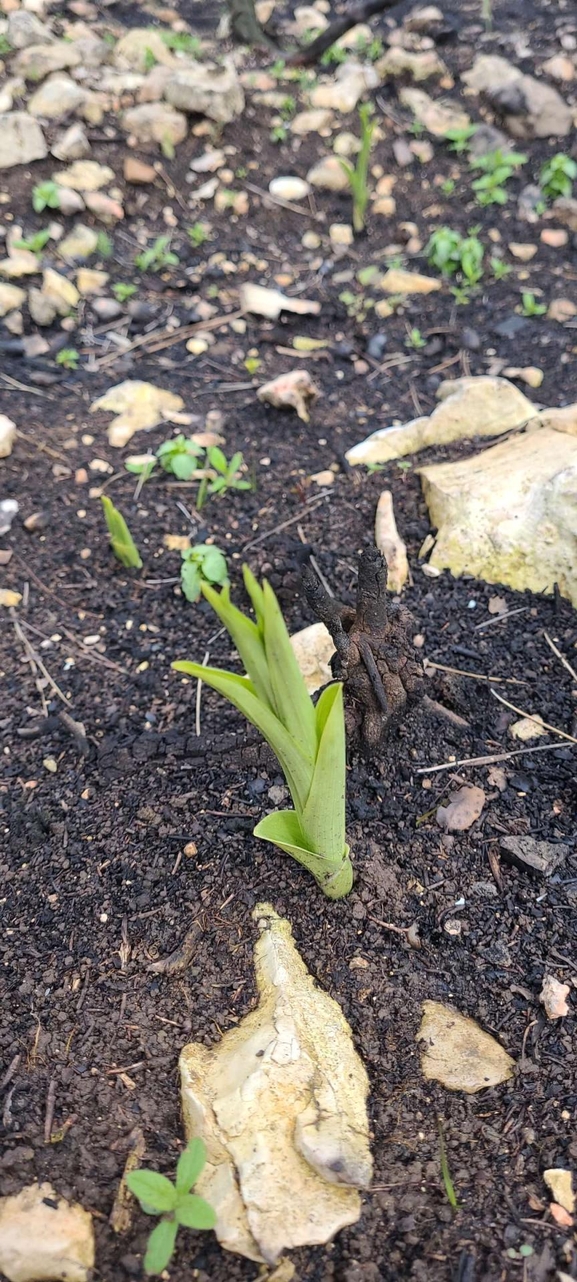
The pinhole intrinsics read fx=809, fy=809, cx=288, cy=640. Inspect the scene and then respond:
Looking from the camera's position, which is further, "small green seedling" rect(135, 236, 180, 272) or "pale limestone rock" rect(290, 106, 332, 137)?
"pale limestone rock" rect(290, 106, 332, 137)

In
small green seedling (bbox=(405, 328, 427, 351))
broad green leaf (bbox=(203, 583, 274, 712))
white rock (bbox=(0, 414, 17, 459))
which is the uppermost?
broad green leaf (bbox=(203, 583, 274, 712))

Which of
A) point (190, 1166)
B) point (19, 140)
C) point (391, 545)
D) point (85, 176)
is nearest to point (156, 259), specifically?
point (85, 176)

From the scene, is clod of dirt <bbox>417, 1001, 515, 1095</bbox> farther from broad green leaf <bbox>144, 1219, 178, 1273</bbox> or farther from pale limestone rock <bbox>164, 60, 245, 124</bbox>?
pale limestone rock <bbox>164, 60, 245, 124</bbox>

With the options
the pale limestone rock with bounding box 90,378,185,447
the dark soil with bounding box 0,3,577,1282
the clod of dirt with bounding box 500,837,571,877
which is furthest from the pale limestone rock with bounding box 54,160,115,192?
the clod of dirt with bounding box 500,837,571,877

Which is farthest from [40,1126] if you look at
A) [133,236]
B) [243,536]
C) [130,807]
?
[133,236]

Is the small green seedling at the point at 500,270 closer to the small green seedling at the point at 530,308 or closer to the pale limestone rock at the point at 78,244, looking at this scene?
the small green seedling at the point at 530,308
